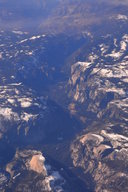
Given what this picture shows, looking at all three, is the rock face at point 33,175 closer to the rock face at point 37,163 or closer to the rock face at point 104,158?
the rock face at point 37,163

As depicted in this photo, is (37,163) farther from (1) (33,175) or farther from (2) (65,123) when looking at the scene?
(2) (65,123)

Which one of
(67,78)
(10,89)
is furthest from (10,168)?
(67,78)

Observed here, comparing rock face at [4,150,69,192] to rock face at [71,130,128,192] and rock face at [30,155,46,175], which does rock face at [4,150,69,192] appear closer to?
rock face at [30,155,46,175]

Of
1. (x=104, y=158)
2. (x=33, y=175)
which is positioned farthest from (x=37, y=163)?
(x=104, y=158)

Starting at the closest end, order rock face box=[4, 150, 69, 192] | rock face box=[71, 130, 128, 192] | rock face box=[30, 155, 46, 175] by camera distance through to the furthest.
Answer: rock face box=[4, 150, 69, 192]
rock face box=[71, 130, 128, 192]
rock face box=[30, 155, 46, 175]

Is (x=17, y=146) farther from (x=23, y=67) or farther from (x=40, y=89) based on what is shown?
(x=23, y=67)

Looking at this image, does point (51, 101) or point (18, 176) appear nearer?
point (18, 176)

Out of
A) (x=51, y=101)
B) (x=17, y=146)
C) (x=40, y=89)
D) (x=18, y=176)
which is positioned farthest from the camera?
(x=40, y=89)

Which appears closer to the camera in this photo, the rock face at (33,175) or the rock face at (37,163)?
the rock face at (33,175)

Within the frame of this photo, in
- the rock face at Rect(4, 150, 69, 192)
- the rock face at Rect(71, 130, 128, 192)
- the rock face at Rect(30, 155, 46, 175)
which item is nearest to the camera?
the rock face at Rect(4, 150, 69, 192)

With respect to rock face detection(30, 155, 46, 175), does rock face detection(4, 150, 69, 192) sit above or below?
below

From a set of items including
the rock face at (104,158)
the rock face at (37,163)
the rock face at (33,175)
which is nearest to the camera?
the rock face at (33,175)
